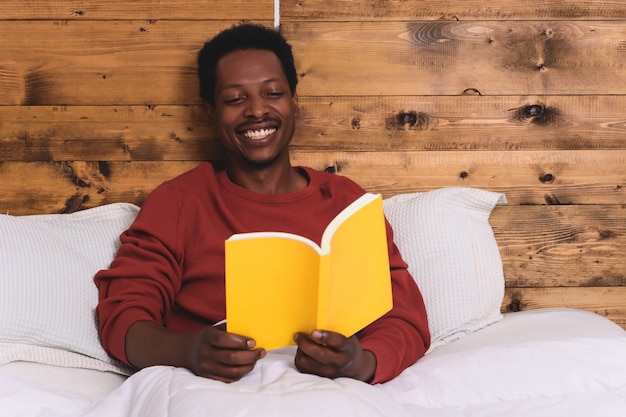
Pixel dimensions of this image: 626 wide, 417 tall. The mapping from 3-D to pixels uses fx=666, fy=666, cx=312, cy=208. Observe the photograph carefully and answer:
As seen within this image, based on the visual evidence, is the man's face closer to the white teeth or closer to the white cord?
the white teeth

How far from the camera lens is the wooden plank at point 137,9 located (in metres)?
1.59

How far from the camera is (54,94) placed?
1.60 metres

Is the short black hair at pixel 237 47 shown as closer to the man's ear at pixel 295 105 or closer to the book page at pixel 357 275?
the man's ear at pixel 295 105

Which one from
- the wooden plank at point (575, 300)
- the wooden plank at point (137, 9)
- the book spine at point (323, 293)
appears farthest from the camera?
the wooden plank at point (575, 300)

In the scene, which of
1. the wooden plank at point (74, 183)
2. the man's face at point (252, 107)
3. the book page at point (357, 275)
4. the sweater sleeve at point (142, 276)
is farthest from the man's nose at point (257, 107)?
the book page at point (357, 275)

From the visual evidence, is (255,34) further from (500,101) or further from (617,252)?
(617,252)

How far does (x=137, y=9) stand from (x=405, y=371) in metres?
1.06

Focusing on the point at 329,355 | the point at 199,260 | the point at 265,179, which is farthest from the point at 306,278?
the point at 265,179

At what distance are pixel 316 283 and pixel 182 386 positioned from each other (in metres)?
0.23

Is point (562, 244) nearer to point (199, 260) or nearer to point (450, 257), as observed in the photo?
point (450, 257)

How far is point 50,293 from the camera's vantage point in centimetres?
123

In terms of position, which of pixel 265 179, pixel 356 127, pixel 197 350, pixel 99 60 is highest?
pixel 99 60

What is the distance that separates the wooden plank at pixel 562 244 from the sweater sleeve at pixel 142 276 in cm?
→ 83

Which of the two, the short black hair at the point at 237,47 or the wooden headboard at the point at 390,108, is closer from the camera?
the short black hair at the point at 237,47
